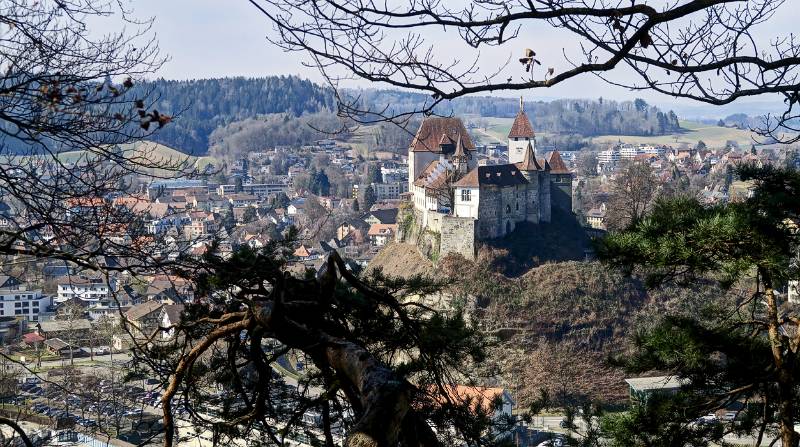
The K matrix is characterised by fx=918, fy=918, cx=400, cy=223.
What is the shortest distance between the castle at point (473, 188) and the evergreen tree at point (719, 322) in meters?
19.1

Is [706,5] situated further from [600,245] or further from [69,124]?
[600,245]

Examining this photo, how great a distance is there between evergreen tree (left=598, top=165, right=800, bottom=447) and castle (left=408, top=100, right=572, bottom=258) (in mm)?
19101

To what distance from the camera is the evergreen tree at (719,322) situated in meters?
5.43

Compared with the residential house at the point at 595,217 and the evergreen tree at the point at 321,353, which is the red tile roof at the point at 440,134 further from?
the evergreen tree at the point at 321,353

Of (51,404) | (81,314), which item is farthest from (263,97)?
(51,404)

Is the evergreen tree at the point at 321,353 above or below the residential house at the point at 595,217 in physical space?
above

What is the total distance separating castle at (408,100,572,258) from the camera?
25.5m

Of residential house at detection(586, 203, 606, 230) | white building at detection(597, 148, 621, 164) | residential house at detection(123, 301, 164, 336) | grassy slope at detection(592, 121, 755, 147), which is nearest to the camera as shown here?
residential house at detection(123, 301, 164, 336)

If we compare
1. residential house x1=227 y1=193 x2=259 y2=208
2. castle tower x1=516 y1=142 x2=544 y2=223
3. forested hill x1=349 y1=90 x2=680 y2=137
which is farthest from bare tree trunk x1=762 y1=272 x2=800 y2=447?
forested hill x1=349 y1=90 x2=680 y2=137

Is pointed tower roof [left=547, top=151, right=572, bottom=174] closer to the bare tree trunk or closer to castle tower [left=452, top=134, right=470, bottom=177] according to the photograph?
castle tower [left=452, top=134, right=470, bottom=177]

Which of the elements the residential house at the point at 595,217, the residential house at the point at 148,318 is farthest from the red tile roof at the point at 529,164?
the residential house at the point at 595,217

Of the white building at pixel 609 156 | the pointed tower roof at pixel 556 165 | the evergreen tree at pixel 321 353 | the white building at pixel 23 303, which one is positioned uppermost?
the white building at pixel 609 156

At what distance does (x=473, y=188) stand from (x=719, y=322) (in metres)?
19.3

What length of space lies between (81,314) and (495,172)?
14869 millimetres
